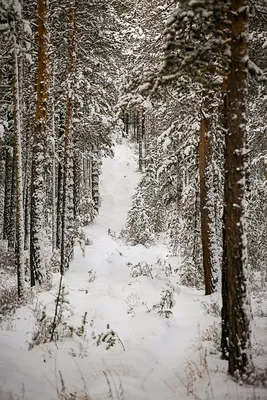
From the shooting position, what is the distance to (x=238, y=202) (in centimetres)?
496

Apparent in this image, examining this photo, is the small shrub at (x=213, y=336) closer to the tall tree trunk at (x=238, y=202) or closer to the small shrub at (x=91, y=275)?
the tall tree trunk at (x=238, y=202)

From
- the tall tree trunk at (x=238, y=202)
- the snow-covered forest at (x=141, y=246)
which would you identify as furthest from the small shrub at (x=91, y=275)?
the tall tree trunk at (x=238, y=202)

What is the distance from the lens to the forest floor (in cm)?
474

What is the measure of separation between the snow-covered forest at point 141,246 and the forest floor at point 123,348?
0.03m

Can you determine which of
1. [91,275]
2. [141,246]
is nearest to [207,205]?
[91,275]

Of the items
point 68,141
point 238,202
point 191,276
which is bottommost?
point 191,276

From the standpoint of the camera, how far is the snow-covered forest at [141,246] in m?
4.95

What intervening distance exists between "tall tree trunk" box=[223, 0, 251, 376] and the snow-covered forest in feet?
0.06

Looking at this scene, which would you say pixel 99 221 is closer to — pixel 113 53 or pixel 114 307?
pixel 113 53

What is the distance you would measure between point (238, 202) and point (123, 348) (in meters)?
3.48

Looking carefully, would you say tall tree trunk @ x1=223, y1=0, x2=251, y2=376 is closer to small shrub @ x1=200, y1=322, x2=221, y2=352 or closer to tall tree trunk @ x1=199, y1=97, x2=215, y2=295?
small shrub @ x1=200, y1=322, x2=221, y2=352

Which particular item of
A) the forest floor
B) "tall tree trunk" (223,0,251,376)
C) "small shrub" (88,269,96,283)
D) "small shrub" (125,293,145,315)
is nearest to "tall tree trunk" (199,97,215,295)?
the forest floor

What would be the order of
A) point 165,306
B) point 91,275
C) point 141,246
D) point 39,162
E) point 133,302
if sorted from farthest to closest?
point 141,246 → point 91,275 → point 39,162 → point 133,302 → point 165,306

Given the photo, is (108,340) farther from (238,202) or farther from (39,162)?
(39,162)
